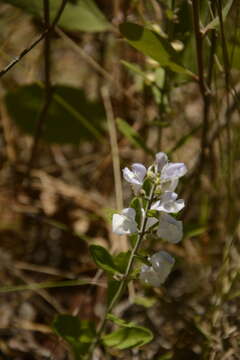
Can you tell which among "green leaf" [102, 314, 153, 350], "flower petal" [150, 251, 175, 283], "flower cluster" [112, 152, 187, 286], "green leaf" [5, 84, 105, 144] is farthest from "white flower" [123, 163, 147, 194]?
"green leaf" [5, 84, 105, 144]

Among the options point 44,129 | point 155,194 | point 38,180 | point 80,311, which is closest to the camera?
point 155,194

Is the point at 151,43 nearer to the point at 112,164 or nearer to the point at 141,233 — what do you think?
the point at 141,233

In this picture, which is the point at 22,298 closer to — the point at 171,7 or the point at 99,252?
the point at 99,252

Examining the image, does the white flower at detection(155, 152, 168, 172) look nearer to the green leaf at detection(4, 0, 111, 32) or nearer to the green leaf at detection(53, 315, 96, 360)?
the green leaf at detection(53, 315, 96, 360)

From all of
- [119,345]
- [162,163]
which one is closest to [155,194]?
[162,163]

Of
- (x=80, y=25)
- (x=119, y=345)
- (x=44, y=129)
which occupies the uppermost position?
(x=80, y=25)

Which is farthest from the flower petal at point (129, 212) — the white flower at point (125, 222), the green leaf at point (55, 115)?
the green leaf at point (55, 115)
